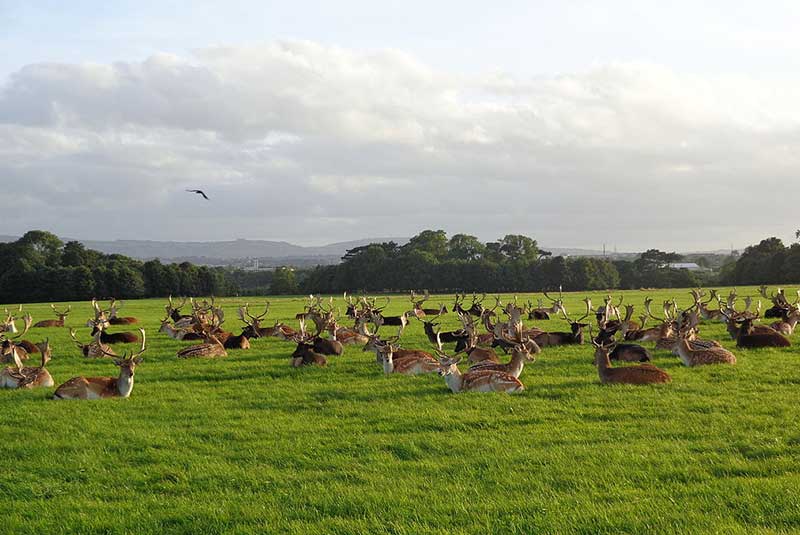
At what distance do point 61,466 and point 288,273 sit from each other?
59.1m

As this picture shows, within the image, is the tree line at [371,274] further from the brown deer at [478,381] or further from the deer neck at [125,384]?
the brown deer at [478,381]

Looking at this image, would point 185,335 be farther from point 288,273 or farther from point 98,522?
point 288,273

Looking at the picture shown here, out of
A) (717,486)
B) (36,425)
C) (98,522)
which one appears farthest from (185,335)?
(717,486)

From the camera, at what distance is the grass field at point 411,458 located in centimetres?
495

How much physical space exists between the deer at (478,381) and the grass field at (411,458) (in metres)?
0.22

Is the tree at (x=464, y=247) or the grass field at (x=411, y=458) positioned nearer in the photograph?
the grass field at (x=411, y=458)

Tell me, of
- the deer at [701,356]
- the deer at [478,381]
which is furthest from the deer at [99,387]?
the deer at [701,356]

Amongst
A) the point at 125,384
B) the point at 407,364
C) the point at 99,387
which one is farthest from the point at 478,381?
the point at 99,387

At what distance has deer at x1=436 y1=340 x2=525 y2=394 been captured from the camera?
358 inches

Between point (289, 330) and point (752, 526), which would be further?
point (289, 330)

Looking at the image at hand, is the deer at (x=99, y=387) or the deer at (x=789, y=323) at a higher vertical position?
the deer at (x=789, y=323)

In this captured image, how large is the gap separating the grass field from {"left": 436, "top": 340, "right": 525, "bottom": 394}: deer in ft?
0.71

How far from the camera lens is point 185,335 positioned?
1666 cm

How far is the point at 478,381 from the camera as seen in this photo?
918 centimetres
